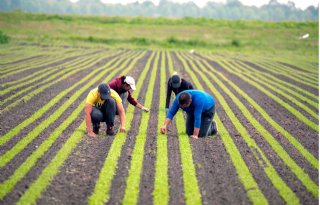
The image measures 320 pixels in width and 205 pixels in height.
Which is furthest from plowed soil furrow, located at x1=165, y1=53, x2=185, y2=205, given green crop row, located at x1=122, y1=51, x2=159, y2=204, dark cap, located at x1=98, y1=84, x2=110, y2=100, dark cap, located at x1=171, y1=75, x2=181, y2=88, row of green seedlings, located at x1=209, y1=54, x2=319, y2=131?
row of green seedlings, located at x1=209, y1=54, x2=319, y2=131

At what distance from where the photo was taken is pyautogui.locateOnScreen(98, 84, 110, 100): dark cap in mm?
7777

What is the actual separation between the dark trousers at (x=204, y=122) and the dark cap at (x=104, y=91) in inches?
68.5

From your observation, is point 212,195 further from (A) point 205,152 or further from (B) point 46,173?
(B) point 46,173

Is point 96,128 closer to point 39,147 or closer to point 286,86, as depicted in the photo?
point 39,147

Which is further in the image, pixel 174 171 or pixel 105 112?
pixel 105 112

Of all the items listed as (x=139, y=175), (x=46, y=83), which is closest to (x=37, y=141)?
(x=139, y=175)

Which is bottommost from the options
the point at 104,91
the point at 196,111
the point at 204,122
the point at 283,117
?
the point at 283,117

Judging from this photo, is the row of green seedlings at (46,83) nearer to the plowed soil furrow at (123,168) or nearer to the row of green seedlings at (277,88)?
the plowed soil furrow at (123,168)

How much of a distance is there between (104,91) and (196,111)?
1.79 meters

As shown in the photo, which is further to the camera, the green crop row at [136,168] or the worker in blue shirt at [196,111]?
the worker in blue shirt at [196,111]

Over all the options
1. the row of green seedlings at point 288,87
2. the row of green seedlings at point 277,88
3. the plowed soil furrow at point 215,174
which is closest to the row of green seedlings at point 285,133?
the row of green seedlings at point 277,88

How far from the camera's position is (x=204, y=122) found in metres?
8.70

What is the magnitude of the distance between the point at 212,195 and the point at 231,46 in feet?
135

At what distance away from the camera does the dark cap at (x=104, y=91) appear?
25.5 ft
